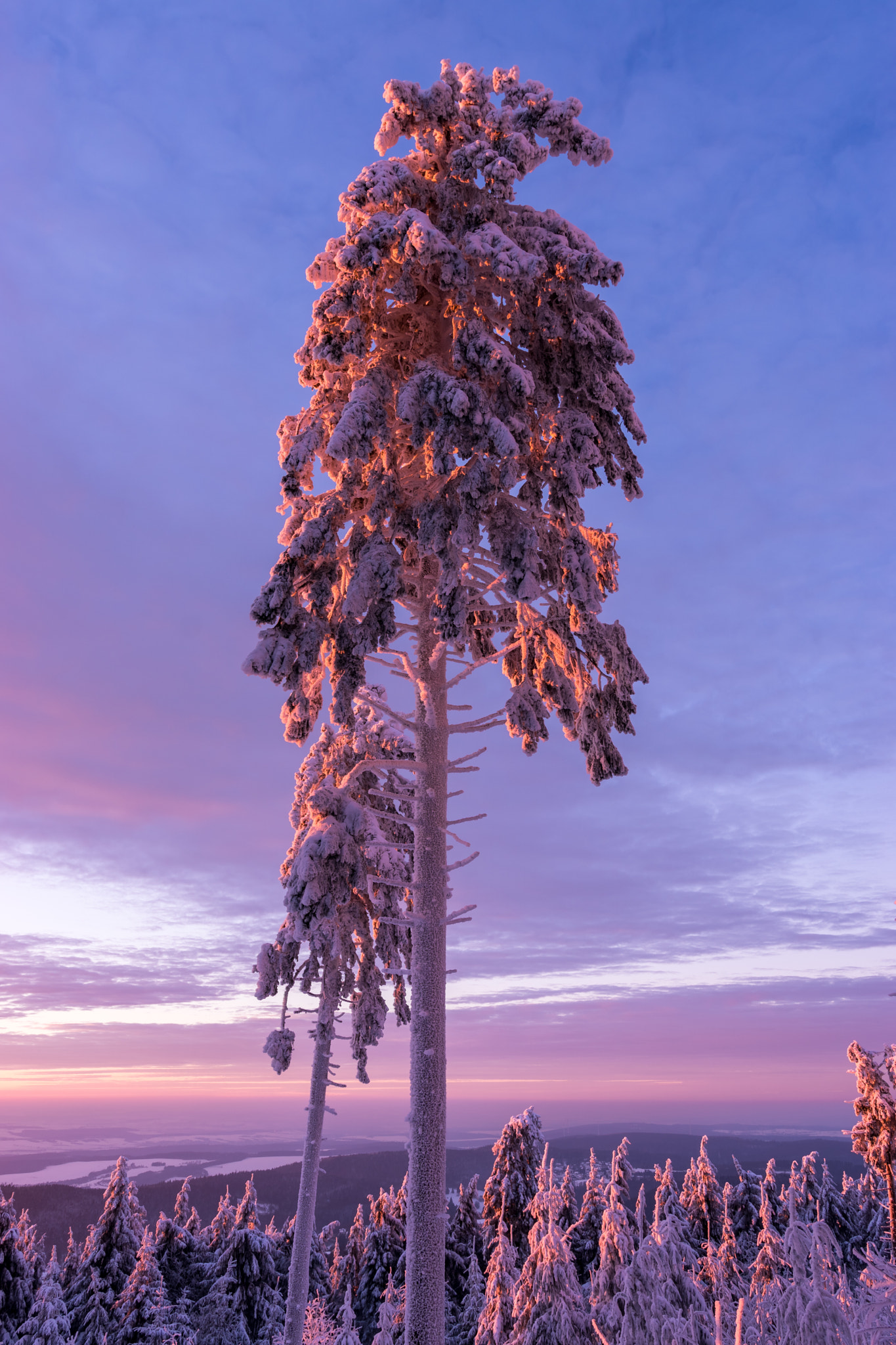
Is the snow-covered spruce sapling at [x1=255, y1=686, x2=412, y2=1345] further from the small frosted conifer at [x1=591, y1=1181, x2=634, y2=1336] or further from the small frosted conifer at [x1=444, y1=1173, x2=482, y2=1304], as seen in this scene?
the small frosted conifer at [x1=444, y1=1173, x2=482, y2=1304]

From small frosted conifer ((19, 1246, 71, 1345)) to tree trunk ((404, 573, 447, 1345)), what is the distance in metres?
24.4

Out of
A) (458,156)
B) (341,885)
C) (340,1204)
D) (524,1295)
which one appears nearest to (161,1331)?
(524,1295)

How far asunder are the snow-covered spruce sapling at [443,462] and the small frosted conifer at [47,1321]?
24533mm

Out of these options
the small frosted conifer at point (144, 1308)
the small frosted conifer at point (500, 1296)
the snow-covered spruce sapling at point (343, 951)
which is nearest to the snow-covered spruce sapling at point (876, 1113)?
the small frosted conifer at point (500, 1296)

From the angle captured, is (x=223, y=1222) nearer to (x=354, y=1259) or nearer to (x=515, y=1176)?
(x=354, y=1259)

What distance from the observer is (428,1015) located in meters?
10.4

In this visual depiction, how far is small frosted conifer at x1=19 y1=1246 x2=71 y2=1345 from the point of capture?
1014 inches

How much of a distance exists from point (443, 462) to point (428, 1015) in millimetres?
6994

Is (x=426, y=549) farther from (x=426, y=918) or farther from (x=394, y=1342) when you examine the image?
(x=394, y=1342)

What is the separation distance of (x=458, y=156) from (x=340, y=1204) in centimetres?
16779

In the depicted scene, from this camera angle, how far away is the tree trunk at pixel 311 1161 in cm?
1856

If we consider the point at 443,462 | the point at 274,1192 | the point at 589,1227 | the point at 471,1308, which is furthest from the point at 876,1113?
the point at 274,1192

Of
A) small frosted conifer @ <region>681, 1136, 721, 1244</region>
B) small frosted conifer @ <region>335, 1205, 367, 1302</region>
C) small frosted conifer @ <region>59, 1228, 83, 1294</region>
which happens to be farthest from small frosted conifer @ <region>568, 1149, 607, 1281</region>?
small frosted conifer @ <region>59, 1228, 83, 1294</region>

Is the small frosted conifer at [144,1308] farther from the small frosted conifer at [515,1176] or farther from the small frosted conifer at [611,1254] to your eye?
the small frosted conifer at [611,1254]
